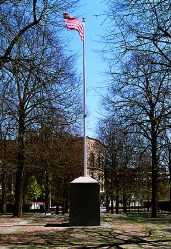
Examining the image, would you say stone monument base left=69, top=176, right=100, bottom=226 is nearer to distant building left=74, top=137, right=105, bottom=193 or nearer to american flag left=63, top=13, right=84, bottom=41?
american flag left=63, top=13, right=84, bottom=41

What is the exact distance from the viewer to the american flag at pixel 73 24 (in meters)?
15.1

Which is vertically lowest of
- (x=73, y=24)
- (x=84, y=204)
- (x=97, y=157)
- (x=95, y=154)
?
(x=84, y=204)

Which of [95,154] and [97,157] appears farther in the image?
[95,154]

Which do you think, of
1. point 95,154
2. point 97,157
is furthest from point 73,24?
point 95,154

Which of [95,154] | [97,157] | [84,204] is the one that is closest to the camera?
[84,204]

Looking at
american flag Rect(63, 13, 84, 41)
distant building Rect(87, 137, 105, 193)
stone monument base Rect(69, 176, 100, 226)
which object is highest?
american flag Rect(63, 13, 84, 41)

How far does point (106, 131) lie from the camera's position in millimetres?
36625

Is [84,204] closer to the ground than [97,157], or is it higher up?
closer to the ground

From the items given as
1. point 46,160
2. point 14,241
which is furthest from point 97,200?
point 46,160

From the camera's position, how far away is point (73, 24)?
16906mm

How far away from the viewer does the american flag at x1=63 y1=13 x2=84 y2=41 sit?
15.1 metres

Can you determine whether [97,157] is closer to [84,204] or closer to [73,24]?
[84,204]

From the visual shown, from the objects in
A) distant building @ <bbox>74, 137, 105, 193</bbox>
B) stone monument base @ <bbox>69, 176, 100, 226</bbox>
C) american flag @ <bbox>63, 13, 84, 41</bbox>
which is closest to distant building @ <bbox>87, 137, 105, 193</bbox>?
distant building @ <bbox>74, 137, 105, 193</bbox>

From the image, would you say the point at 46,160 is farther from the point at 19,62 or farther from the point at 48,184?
the point at 19,62
